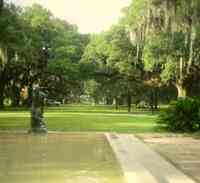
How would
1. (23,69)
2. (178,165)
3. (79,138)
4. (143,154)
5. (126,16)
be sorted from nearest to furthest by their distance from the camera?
(178,165) < (143,154) < (79,138) < (126,16) < (23,69)

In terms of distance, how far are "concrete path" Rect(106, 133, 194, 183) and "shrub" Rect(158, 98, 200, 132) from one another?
8319 millimetres

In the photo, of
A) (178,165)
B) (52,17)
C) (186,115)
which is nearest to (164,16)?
(186,115)

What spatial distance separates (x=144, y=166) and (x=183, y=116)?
14.5 m

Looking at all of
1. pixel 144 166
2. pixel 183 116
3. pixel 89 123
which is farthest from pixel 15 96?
pixel 144 166

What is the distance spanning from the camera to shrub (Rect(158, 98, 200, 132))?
27.0 metres

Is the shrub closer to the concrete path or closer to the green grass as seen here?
the green grass

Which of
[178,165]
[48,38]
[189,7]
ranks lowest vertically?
[178,165]

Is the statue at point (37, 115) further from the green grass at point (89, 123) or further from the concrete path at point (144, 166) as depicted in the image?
the concrete path at point (144, 166)

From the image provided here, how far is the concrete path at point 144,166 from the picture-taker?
10.9 metres

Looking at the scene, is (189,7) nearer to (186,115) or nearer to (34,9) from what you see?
(186,115)

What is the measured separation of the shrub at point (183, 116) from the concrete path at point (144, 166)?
8.32m

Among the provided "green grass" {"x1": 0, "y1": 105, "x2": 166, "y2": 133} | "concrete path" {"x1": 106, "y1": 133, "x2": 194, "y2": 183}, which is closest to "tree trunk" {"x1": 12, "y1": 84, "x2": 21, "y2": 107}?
"green grass" {"x1": 0, "y1": 105, "x2": 166, "y2": 133}

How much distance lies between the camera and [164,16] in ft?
82.7

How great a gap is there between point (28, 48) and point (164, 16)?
99.2 ft
